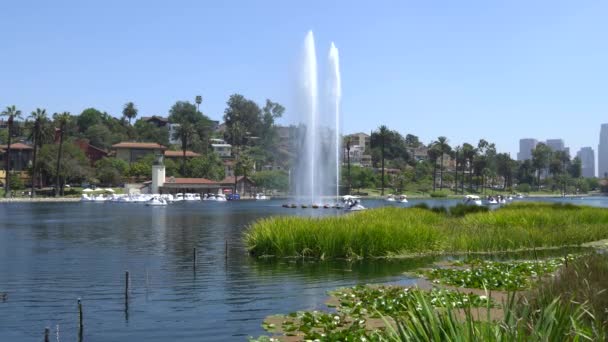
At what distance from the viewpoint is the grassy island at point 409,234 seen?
35.5 metres

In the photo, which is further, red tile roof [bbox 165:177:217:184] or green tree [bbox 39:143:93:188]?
red tile roof [bbox 165:177:217:184]

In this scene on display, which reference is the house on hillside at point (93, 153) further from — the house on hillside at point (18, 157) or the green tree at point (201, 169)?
the green tree at point (201, 169)

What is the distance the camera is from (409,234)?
3716cm

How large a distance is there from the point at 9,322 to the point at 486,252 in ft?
89.7

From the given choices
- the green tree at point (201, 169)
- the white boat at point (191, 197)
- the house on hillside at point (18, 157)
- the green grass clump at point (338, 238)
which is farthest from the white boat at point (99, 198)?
the green grass clump at point (338, 238)

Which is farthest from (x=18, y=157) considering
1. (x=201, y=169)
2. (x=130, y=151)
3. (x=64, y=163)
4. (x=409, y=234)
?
(x=409, y=234)

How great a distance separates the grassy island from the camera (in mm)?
35531

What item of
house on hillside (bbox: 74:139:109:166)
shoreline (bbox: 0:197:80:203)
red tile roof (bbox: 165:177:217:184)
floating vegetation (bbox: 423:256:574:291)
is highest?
house on hillside (bbox: 74:139:109:166)

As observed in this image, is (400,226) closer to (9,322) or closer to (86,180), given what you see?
(9,322)

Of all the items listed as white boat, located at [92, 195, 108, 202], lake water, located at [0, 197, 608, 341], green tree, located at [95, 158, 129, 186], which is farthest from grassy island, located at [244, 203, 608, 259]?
green tree, located at [95, 158, 129, 186]

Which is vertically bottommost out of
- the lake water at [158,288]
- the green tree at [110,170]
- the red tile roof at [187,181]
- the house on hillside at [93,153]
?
the lake water at [158,288]

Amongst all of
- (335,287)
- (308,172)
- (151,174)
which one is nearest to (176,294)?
(335,287)

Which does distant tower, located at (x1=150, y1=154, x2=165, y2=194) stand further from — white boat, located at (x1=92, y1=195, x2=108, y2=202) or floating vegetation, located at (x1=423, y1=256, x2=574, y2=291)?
floating vegetation, located at (x1=423, y1=256, x2=574, y2=291)

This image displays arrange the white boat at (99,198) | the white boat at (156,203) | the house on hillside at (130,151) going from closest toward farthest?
the white boat at (156,203), the white boat at (99,198), the house on hillside at (130,151)
